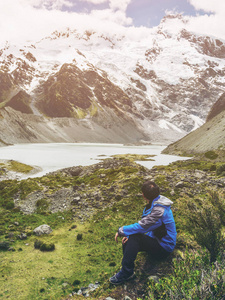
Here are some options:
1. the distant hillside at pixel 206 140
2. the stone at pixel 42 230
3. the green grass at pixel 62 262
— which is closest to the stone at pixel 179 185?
the green grass at pixel 62 262

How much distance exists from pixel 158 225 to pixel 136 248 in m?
1.06

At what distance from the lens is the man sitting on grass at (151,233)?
7223mm

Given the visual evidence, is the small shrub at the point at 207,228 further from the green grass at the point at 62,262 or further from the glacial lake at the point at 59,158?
the glacial lake at the point at 59,158

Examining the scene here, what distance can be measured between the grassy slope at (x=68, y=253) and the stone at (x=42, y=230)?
1.33 ft

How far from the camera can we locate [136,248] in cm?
726

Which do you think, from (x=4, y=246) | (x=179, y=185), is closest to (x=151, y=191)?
(x=4, y=246)

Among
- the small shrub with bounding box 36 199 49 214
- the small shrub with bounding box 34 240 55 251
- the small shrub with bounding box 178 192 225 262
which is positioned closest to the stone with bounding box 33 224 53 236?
the small shrub with bounding box 34 240 55 251

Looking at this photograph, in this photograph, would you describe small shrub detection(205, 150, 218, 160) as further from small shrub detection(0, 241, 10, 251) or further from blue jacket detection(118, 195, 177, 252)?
blue jacket detection(118, 195, 177, 252)

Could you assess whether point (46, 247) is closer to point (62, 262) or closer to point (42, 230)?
point (62, 262)

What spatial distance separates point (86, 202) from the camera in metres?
19.7

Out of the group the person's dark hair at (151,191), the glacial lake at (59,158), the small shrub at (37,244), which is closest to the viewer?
the person's dark hair at (151,191)

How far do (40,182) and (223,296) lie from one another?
2418 cm

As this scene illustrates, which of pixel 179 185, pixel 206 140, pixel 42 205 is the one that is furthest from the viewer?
pixel 206 140

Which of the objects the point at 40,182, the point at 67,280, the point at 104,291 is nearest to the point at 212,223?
the point at 104,291
